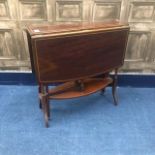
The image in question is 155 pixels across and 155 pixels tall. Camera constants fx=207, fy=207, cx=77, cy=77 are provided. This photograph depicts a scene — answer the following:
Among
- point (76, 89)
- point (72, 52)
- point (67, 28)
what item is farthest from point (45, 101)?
point (67, 28)

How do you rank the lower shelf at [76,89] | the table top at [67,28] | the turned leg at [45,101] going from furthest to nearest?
the lower shelf at [76,89]
the turned leg at [45,101]
the table top at [67,28]

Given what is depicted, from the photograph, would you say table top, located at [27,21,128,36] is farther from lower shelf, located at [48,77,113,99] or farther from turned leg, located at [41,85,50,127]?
lower shelf, located at [48,77,113,99]

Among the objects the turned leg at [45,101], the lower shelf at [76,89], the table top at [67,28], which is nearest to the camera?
the table top at [67,28]

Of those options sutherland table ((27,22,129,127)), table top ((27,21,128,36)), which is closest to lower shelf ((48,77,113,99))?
sutherland table ((27,22,129,127))

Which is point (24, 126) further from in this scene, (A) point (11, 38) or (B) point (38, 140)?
(A) point (11, 38)

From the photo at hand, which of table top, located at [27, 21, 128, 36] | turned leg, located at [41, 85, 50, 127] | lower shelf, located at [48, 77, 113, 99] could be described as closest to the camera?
table top, located at [27, 21, 128, 36]

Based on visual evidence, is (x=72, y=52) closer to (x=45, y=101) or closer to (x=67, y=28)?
(x=67, y=28)

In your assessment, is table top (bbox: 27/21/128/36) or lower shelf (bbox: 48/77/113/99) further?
lower shelf (bbox: 48/77/113/99)

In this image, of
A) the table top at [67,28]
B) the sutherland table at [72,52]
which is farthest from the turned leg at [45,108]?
the table top at [67,28]

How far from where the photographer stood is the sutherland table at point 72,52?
150 cm

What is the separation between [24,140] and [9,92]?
0.73 meters

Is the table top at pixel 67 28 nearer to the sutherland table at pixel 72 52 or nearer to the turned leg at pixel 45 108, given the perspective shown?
the sutherland table at pixel 72 52

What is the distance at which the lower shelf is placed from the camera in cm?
186

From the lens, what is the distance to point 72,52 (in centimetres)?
159
